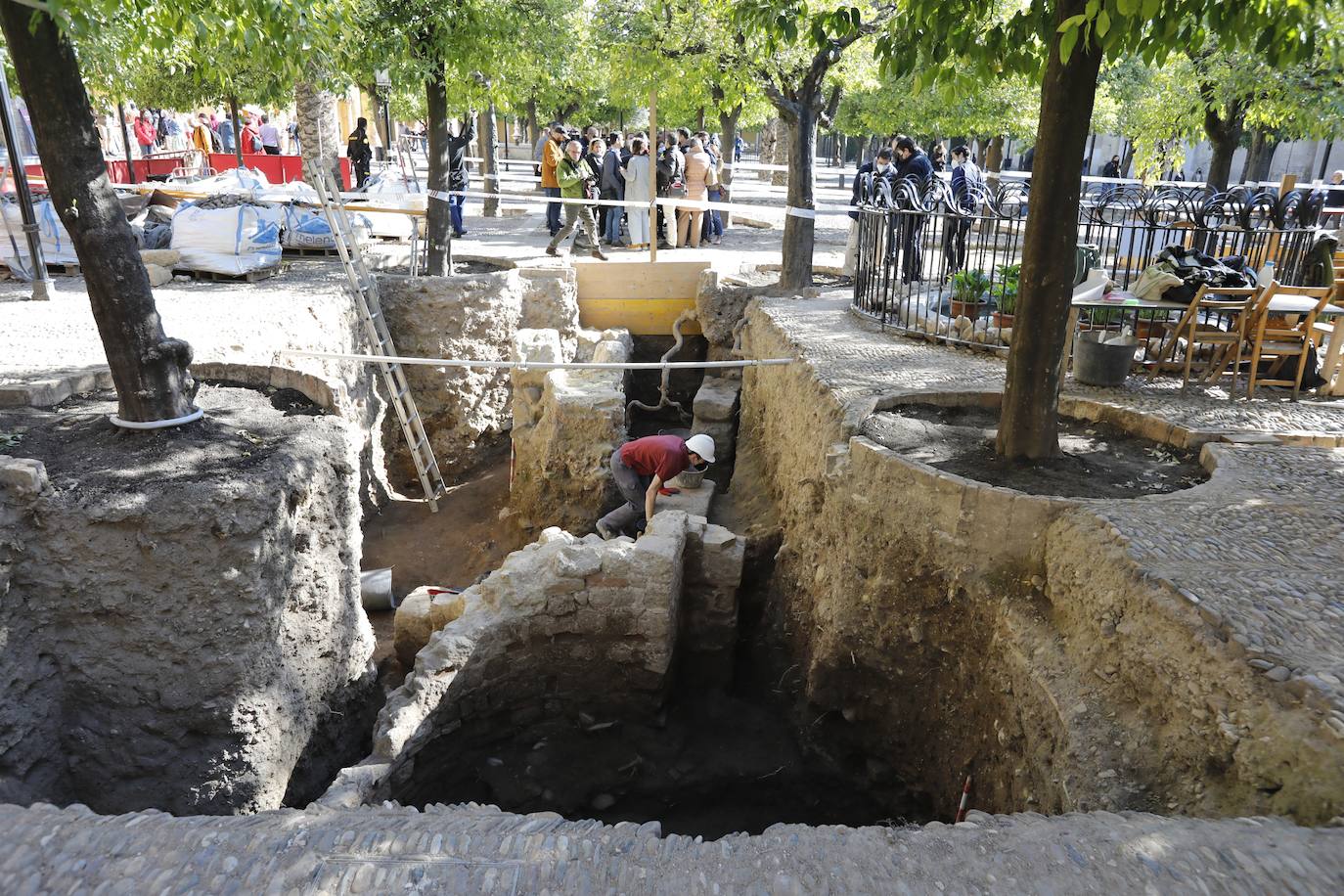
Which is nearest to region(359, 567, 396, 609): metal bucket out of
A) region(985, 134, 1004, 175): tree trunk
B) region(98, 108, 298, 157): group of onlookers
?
region(98, 108, 298, 157): group of onlookers

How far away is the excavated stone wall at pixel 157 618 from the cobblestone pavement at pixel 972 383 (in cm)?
432

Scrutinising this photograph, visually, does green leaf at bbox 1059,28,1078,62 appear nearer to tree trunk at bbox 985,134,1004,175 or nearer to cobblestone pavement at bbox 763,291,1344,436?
cobblestone pavement at bbox 763,291,1344,436

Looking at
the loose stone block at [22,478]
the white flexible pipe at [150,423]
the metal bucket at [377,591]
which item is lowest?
the metal bucket at [377,591]

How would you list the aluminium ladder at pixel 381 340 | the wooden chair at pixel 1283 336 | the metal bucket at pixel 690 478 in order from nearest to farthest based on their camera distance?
the wooden chair at pixel 1283 336
the metal bucket at pixel 690 478
the aluminium ladder at pixel 381 340

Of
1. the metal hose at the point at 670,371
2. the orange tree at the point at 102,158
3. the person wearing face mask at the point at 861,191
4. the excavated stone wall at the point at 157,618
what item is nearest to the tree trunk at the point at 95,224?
the orange tree at the point at 102,158

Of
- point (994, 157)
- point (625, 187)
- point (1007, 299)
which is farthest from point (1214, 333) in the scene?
point (994, 157)

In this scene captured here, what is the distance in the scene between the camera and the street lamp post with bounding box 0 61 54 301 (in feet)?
32.8

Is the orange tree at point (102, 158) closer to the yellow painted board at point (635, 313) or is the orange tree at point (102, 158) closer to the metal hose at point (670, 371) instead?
the metal hose at point (670, 371)

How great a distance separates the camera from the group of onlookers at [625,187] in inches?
619

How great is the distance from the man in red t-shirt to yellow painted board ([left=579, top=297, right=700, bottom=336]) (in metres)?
5.20

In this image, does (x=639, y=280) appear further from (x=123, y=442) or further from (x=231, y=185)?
(x=123, y=442)

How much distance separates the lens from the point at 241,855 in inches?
122

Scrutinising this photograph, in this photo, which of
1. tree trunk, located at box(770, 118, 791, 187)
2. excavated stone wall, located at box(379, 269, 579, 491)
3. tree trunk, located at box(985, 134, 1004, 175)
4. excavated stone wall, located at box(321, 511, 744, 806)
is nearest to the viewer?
excavated stone wall, located at box(321, 511, 744, 806)

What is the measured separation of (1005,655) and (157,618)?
15.2ft
